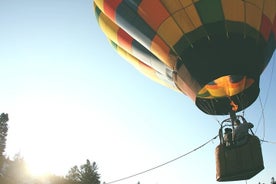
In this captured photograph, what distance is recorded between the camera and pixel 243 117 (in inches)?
339

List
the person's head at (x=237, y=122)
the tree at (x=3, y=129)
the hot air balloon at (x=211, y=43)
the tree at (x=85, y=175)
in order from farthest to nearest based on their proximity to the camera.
Result: the tree at (x=3, y=129) → the tree at (x=85, y=175) → the hot air balloon at (x=211, y=43) → the person's head at (x=237, y=122)

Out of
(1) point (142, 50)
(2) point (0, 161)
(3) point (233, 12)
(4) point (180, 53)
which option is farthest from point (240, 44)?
(2) point (0, 161)

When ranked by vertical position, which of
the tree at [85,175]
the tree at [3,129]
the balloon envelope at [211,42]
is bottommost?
the balloon envelope at [211,42]

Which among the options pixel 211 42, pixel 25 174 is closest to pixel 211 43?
pixel 211 42

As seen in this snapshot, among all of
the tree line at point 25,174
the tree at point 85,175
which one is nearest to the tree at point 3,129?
the tree line at point 25,174

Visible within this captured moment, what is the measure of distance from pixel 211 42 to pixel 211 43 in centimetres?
2

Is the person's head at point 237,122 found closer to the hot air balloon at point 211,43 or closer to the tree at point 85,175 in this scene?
the hot air balloon at point 211,43

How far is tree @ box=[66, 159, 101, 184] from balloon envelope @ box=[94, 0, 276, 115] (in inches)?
1311

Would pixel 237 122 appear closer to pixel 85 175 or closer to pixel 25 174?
pixel 85 175

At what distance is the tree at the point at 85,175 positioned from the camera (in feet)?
136

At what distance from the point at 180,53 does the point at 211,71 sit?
92 cm

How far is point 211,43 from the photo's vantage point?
8.60 m

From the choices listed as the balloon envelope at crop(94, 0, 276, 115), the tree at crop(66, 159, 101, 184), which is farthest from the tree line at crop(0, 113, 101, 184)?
the balloon envelope at crop(94, 0, 276, 115)

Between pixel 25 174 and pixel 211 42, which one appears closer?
pixel 211 42
